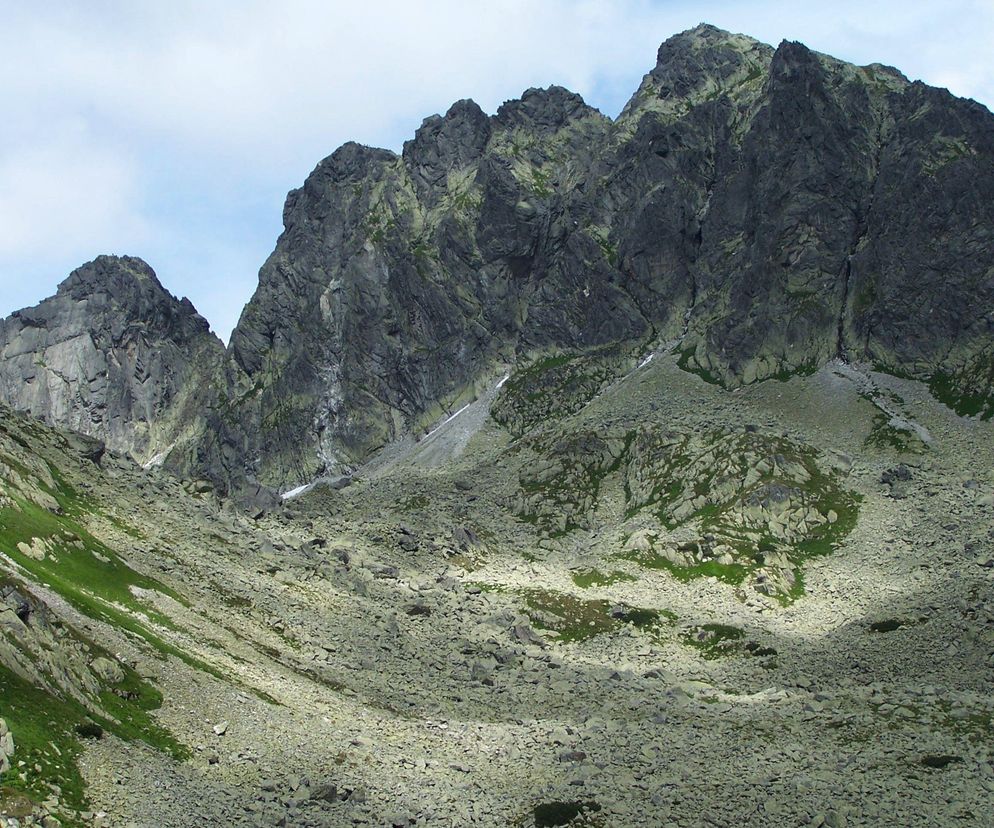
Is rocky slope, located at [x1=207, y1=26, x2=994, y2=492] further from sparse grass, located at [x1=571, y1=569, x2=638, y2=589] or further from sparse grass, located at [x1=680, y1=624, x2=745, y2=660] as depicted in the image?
sparse grass, located at [x1=680, y1=624, x2=745, y2=660]

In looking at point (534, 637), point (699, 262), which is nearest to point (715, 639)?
point (534, 637)

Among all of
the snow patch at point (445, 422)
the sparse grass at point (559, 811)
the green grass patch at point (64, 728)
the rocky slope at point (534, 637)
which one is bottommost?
the green grass patch at point (64, 728)

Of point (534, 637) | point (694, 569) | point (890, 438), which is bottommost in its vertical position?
point (534, 637)

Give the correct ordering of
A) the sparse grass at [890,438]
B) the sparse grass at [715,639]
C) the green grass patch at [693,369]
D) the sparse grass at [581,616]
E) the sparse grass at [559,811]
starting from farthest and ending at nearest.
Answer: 1. the green grass patch at [693,369]
2. the sparse grass at [890,438]
3. the sparse grass at [581,616]
4. the sparse grass at [715,639]
5. the sparse grass at [559,811]

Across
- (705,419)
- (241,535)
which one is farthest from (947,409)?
(241,535)

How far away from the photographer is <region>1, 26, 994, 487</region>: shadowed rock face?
445ft

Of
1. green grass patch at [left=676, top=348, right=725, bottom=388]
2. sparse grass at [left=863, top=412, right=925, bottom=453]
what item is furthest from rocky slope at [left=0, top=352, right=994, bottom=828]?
green grass patch at [left=676, top=348, right=725, bottom=388]

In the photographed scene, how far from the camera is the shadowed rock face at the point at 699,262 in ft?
445

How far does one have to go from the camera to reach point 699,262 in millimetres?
165000

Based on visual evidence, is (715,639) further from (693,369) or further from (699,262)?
(699,262)

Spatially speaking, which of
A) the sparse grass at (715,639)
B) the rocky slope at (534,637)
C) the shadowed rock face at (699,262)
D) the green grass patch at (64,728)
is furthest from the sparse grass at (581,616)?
the shadowed rock face at (699,262)

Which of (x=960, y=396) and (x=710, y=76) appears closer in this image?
(x=960, y=396)

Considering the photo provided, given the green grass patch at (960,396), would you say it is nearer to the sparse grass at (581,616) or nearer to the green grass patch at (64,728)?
the sparse grass at (581,616)

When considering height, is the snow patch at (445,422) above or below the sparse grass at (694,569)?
above
